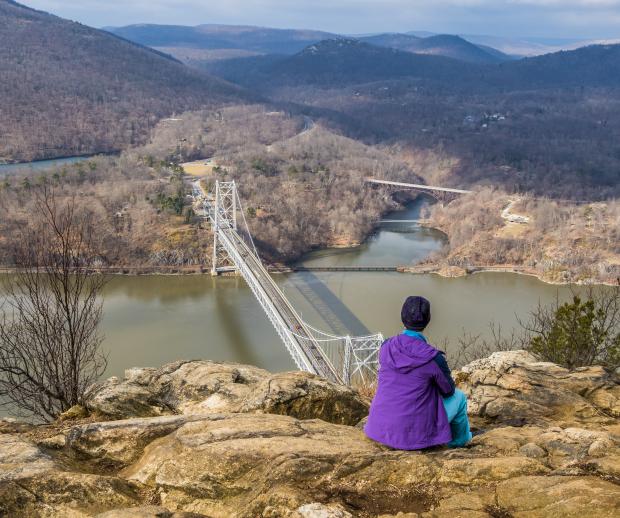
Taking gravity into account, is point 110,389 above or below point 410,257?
above

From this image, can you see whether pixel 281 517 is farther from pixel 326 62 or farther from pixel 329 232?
pixel 326 62

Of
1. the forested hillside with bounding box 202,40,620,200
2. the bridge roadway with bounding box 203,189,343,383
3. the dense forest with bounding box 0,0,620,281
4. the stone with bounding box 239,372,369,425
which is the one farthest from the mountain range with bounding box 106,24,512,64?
the stone with bounding box 239,372,369,425

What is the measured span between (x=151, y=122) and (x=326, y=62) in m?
60.4

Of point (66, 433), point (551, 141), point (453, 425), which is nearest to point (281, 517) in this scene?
point (453, 425)

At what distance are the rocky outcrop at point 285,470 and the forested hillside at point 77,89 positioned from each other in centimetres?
4483

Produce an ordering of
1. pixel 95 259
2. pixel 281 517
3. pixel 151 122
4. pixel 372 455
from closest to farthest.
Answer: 1. pixel 281 517
2. pixel 372 455
3. pixel 95 259
4. pixel 151 122

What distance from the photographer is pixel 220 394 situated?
3.95 m

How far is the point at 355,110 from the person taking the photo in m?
71.4

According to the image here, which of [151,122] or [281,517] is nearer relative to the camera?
[281,517]

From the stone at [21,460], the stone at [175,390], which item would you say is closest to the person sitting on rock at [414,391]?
the stone at [175,390]

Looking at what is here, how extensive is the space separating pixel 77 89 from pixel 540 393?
65.3m

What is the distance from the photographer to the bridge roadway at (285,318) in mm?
11406

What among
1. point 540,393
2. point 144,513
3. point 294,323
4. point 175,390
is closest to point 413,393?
point 144,513

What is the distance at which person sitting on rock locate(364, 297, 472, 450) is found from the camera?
8.40ft
